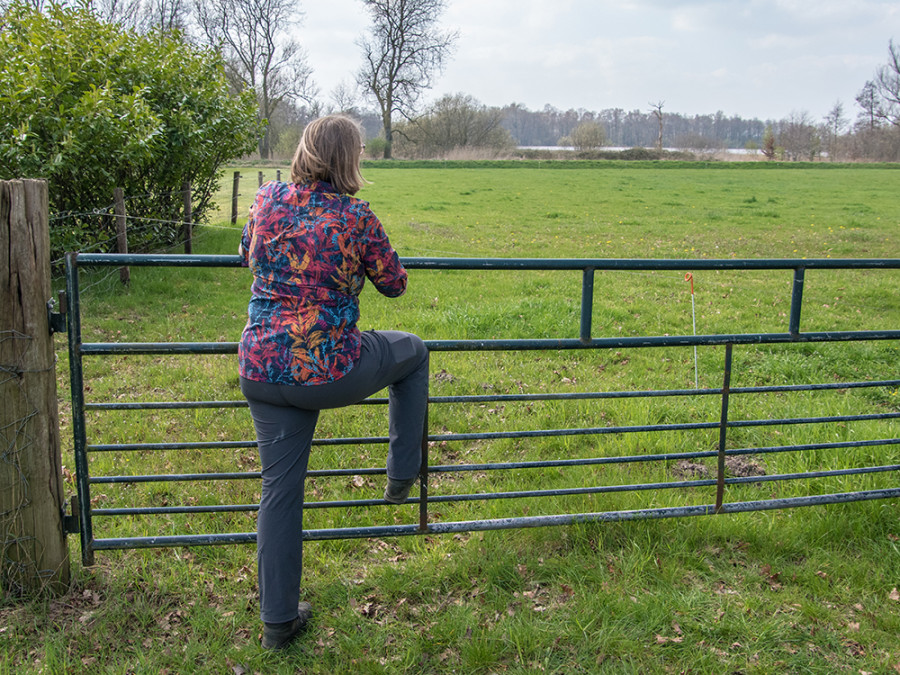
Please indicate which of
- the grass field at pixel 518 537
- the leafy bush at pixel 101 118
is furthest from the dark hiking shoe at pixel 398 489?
the leafy bush at pixel 101 118

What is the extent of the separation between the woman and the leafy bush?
732 centimetres

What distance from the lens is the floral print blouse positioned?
2434 millimetres

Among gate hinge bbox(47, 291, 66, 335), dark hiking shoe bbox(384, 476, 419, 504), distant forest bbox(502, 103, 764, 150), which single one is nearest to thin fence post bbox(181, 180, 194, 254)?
gate hinge bbox(47, 291, 66, 335)

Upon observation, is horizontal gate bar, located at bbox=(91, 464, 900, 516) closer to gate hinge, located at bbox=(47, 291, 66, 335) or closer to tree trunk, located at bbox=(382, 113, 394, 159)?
gate hinge, located at bbox=(47, 291, 66, 335)

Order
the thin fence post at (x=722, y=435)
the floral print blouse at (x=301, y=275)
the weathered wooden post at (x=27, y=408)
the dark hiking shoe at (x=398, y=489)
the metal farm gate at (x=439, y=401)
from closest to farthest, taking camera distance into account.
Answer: the floral print blouse at (x=301, y=275) < the weathered wooden post at (x=27, y=408) < the metal farm gate at (x=439, y=401) < the dark hiking shoe at (x=398, y=489) < the thin fence post at (x=722, y=435)

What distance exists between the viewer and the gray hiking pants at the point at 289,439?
252cm

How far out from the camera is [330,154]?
2436 mm

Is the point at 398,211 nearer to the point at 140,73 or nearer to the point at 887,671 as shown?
the point at 140,73

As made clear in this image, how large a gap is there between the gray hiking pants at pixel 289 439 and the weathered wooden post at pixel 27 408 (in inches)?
34.0

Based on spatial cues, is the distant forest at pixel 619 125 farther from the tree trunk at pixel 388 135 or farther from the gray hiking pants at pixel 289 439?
the gray hiking pants at pixel 289 439

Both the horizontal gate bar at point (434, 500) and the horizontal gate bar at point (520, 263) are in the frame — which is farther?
the horizontal gate bar at point (434, 500)

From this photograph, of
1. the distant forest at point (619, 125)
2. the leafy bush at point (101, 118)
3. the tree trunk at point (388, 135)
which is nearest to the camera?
the leafy bush at point (101, 118)

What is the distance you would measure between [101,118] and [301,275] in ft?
26.1

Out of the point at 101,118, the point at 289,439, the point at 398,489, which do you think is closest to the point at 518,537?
the point at 398,489
